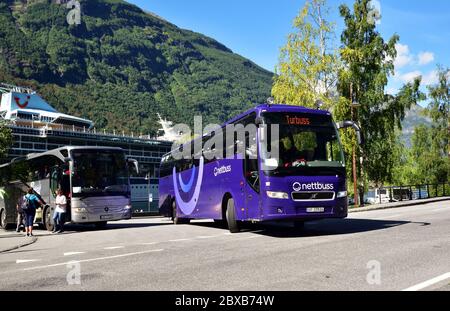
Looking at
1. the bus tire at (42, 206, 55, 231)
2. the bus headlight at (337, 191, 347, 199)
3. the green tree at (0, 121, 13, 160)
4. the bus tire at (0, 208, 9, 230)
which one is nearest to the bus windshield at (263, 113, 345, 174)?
the bus headlight at (337, 191, 347, 199)

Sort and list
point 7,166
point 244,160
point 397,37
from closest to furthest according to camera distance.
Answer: point 244,160 < point 7,166 < point 397,37

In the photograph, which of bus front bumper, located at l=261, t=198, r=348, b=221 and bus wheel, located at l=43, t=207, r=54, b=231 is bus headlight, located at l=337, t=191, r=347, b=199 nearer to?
bus front bumper, located at l=261, t=198, r=348, b=221

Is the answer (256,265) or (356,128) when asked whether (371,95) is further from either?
(256,265)

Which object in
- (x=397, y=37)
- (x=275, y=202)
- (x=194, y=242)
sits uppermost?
(x=397, y=37)

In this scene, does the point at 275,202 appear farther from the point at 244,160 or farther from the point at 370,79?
the point at 370,79

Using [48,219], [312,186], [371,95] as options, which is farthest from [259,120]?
[371,95]

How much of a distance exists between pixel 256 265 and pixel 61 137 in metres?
104

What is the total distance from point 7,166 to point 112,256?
18.0 m

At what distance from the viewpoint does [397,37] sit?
113 feet

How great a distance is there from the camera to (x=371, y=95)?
3281cm

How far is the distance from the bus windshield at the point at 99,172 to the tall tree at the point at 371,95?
59.3ft

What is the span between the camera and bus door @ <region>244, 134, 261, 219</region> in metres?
11.7

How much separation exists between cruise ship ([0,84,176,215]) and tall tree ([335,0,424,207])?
231ft

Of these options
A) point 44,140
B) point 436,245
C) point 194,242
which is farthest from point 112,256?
point 44,140
